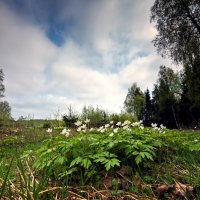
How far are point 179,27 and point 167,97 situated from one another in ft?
65.2

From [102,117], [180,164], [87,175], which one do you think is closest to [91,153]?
[87,175]

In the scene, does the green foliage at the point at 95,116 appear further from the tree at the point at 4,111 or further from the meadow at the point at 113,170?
the meadow at the point at 113,170

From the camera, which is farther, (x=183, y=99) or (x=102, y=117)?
(x=183, y=99)

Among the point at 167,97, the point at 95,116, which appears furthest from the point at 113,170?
the point at 167,97

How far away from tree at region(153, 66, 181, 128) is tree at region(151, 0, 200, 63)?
12.5m

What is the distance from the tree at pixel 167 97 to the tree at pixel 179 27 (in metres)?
12.5

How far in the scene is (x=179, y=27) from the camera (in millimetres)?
26562

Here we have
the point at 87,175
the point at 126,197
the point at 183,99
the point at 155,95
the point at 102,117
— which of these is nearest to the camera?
the point at 126,197

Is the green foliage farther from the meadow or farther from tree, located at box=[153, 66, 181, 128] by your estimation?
tree, located at box=[153, 66, 181, 128]

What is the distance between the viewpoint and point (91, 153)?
11.8 ft

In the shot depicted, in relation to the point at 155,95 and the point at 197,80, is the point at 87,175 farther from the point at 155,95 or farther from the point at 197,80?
the point at 155,95

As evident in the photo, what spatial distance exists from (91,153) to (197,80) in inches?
1111

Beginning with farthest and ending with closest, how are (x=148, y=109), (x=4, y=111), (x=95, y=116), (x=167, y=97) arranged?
(x=148, y=109), (x=167, y=97), (x=4, y=111), (x=95, y=116)

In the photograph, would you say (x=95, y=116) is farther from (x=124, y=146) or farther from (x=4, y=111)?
(x=4, y=111)
